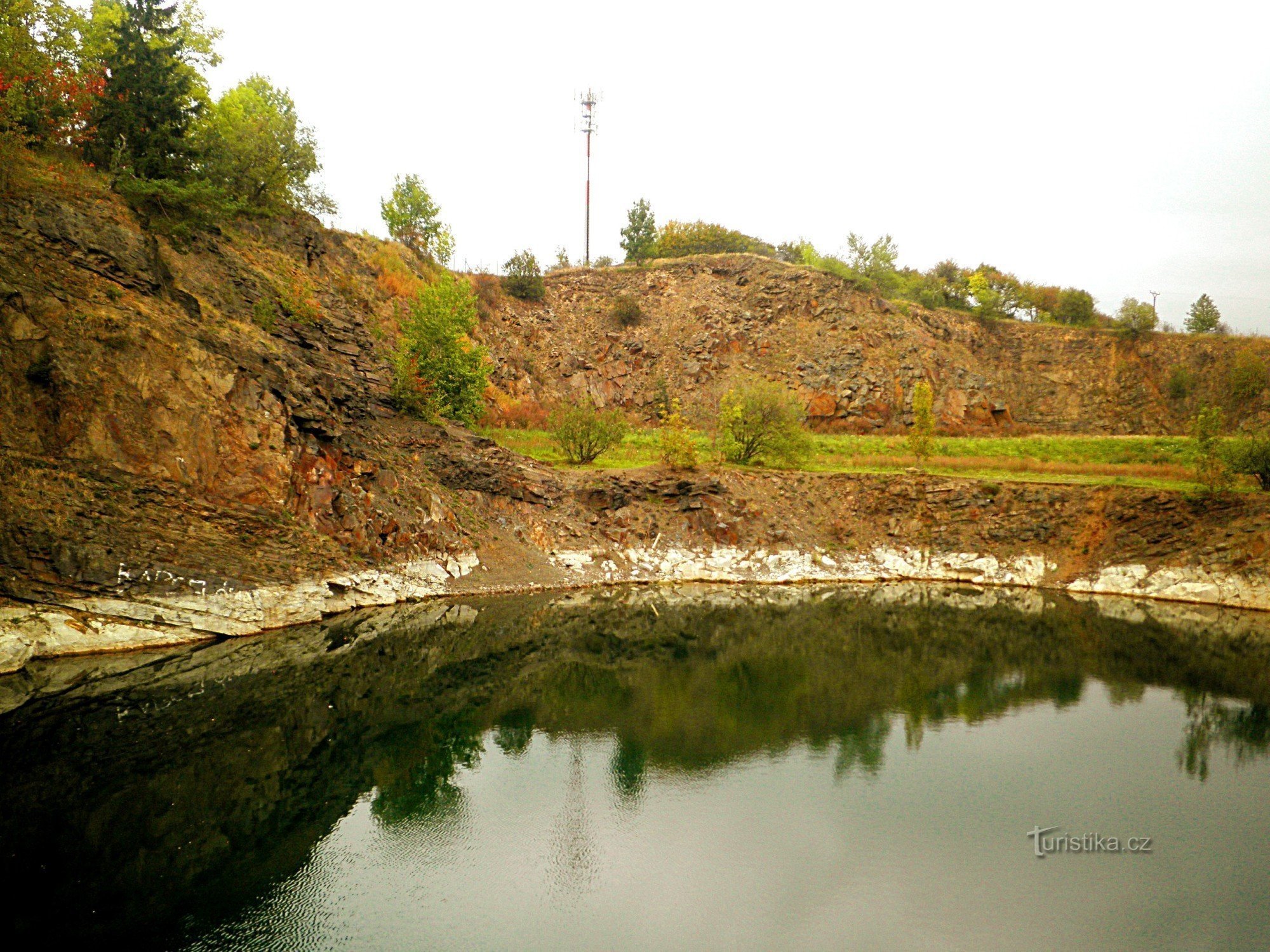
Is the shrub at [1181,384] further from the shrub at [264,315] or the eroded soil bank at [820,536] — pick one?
the shrub at [264,315]

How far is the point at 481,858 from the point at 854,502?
2756 centimetres

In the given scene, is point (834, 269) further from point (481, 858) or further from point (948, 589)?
point (481, 858)

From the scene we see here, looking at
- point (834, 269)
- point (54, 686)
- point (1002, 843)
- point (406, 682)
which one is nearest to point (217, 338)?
point (54, 686)

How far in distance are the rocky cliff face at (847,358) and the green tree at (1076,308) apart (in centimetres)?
397

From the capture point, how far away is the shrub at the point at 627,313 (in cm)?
5478

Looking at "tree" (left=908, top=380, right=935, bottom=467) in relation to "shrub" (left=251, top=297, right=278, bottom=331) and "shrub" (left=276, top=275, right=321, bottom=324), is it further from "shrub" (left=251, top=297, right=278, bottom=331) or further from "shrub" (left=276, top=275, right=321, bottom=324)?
"shrub" (left=251, top=297, right=278, bottom=331)

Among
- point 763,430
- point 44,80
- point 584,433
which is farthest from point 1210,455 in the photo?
point 44,80

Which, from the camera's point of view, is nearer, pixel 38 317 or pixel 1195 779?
pixel 1195 779

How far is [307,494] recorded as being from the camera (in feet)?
76.6

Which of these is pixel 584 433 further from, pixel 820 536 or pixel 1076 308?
pixel 1076 308

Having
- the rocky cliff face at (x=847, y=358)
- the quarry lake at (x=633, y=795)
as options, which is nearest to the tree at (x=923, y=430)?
the rocky cliff face at (x=847, y=358)

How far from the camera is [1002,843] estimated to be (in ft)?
34.9

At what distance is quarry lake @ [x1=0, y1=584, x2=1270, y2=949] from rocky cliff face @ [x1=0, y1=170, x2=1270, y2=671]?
240 centimetres

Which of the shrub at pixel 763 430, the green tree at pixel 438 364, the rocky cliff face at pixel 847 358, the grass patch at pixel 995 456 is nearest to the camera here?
the green tree at pixel 438 364
